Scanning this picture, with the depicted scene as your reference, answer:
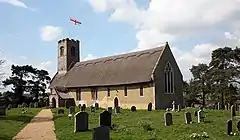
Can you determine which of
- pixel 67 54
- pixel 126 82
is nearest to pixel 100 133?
pixel 126 82

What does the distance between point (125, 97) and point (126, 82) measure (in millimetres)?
2255

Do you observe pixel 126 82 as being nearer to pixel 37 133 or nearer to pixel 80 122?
pixel 37 133

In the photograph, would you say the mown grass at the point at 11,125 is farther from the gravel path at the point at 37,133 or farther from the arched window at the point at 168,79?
the arched window at the point at 168,79

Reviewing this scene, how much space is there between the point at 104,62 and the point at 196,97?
20.9m

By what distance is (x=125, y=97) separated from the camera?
45500 mm

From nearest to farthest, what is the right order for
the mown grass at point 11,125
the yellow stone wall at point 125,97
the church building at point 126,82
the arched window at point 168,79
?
the mown grass at point 11,125 → the yellow stone wall at point 125,97 → the church building at point 126,82 → the arched window at point 168,79

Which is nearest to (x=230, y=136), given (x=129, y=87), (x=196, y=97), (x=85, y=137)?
(x=85, y=137)

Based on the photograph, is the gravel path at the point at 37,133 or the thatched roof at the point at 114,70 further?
the thatched roof at the point at 114,70

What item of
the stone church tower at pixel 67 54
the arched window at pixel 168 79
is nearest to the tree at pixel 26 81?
the stone church tower at pixel 67 54

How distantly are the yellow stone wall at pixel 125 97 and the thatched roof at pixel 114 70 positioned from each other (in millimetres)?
941

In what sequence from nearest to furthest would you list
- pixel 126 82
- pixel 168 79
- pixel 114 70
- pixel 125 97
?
pixel 168 79, pixel 126 82, pixel 125 97, pixel 114 70

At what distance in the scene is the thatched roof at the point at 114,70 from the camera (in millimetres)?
44156

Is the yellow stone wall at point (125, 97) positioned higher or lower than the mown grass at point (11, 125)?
higher

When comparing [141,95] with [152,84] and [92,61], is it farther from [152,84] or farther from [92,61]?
[92,61]
